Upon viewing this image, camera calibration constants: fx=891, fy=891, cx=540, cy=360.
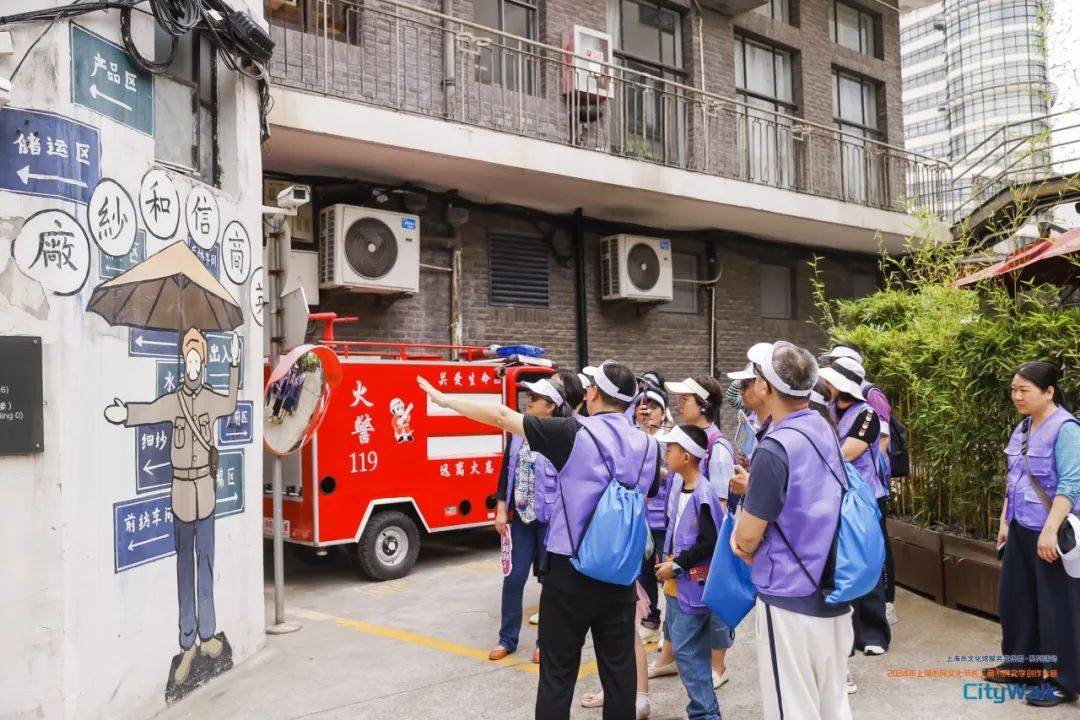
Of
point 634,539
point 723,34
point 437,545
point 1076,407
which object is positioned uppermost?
point 723,34

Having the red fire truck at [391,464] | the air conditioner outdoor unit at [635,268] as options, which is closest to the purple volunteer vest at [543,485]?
the red fire truck at [391,464]

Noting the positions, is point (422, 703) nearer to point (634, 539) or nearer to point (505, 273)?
point (634, 539)

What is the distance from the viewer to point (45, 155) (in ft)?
14.3

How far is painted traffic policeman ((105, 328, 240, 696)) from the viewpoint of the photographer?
5160 mm

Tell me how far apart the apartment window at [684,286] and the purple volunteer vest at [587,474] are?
31.3 ft

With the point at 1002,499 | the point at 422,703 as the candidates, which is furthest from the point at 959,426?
the point at 422,703

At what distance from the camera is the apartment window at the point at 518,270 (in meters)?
11.5

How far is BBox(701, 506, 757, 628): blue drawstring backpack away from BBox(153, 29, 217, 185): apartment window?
3976 mm

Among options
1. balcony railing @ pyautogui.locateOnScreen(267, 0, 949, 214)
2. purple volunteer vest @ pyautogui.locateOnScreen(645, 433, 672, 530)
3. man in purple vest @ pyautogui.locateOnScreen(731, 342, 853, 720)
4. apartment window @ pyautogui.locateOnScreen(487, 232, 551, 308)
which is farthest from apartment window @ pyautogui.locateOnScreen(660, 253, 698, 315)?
man in purple vest @ pyautogui.locateOnScreen(731, 342, 853, 720)

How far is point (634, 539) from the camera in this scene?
12.6ft

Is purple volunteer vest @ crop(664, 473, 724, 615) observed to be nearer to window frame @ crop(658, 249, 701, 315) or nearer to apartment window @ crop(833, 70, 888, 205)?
window frame @ crop(658, 249, 701, 315)

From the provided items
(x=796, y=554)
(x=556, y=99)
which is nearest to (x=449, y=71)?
(x=556, y=99)

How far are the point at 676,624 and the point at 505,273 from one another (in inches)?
302

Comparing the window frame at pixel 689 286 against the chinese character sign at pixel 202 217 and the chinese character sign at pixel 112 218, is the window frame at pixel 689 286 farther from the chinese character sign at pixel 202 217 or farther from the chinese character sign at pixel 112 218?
the chinese character sign at pixel 112 218
